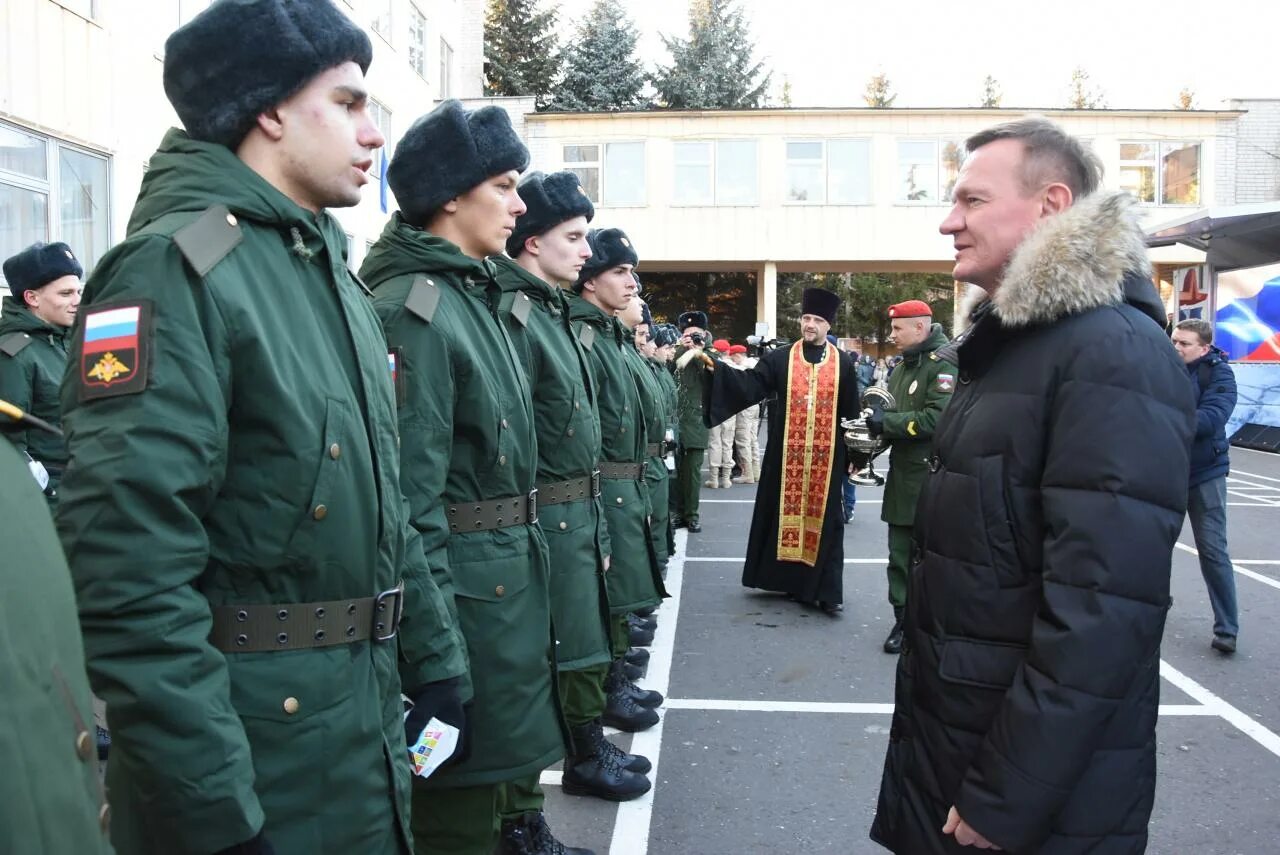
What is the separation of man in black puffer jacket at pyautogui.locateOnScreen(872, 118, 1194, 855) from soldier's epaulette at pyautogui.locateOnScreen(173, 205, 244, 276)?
146 cm

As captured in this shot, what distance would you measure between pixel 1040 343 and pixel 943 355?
48 centimetres

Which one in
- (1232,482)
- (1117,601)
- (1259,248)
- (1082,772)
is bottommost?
(1232,482)

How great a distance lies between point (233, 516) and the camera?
172 cm

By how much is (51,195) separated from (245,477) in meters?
9.75

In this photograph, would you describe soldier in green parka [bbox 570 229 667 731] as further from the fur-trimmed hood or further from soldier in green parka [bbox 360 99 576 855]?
the fur-trimmed hood

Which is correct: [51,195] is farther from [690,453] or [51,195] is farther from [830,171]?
[830,171]

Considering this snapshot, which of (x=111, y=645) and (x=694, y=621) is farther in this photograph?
(x=694, y=621)

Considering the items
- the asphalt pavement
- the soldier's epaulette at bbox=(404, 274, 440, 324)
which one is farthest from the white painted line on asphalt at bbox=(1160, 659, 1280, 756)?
the soldier's epaulette at bbox=(404, 274, 440, 324)

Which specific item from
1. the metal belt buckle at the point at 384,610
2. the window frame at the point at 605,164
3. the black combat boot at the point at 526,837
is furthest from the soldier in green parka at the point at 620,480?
the window frame at the point at 605,164

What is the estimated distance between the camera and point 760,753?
4695 mm

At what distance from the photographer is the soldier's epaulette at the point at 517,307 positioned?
3305 mm

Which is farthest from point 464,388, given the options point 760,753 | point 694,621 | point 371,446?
point 694,621

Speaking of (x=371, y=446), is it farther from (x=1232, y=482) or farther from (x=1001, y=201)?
(x=1232, y=482)

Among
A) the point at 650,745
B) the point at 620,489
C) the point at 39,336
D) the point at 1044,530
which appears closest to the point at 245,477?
the point at 1044,530
